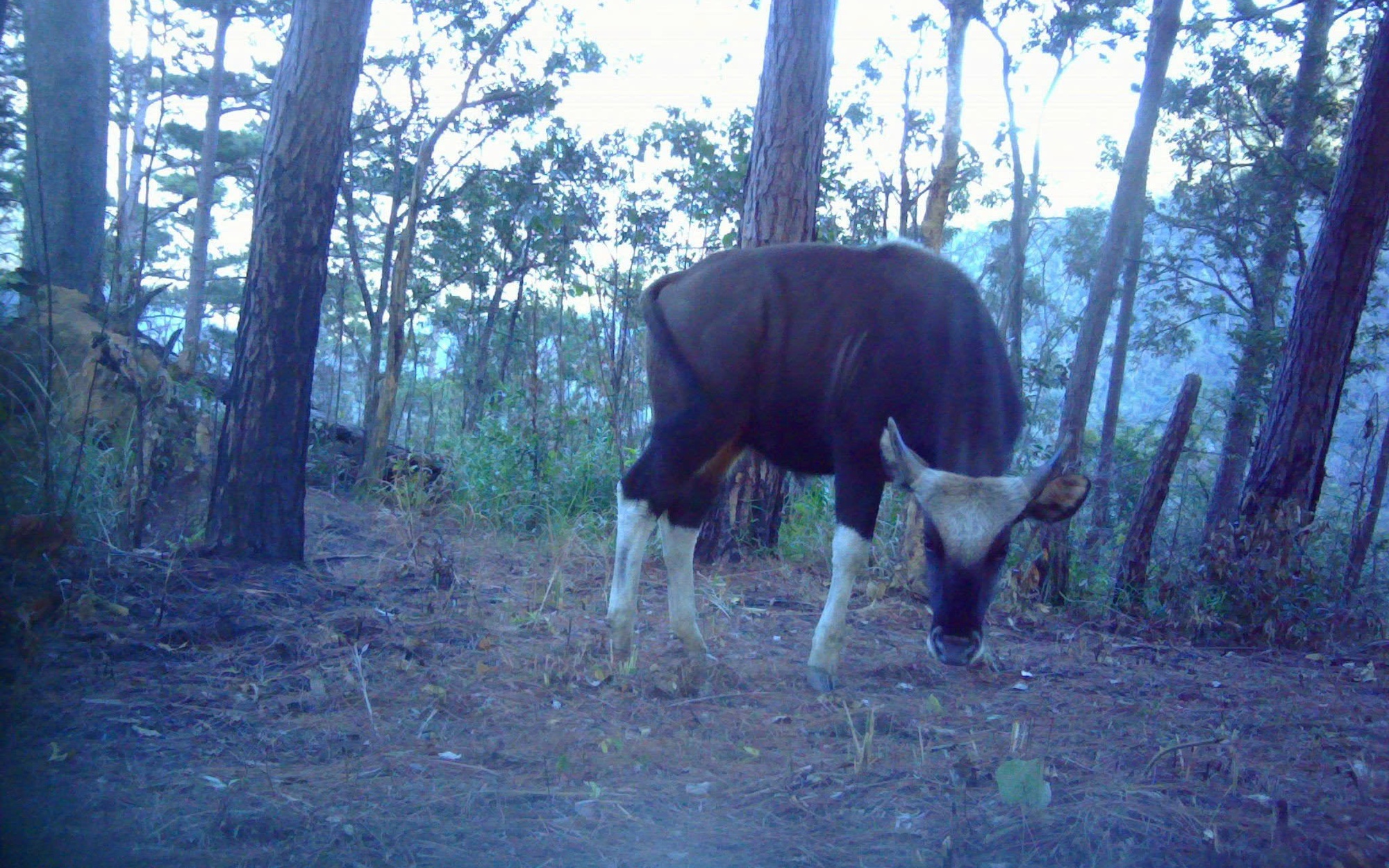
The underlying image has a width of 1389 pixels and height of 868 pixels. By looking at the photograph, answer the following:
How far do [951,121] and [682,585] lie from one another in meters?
16.5

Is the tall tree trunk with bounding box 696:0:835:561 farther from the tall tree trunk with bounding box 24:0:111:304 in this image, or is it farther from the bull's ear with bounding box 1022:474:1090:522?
the tall tree trunk with bounding box 24:0:111:304

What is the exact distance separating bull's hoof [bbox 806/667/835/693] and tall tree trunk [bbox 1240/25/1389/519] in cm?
477

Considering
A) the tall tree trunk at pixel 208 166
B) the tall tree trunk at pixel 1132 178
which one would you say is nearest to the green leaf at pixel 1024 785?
the tall tree trunk at pixel 1132 178

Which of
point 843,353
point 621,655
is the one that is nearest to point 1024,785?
point 621,655

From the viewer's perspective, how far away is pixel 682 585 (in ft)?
16.5

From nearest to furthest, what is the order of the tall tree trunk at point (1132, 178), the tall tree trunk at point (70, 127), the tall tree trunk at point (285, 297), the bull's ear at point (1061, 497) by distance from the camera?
the bull's ear at point (1061, 497), the tall tree trunk at point (285, 297), the tall tree trunk at point (70, 127), the tall tree trunk at point (1132, 178)

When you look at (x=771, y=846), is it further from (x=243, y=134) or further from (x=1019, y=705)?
(x=243, y=134)

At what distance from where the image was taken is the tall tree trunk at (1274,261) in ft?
58.9

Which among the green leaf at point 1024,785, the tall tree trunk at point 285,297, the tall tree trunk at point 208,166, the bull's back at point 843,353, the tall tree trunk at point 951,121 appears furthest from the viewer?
the tall tree trunk at point 208,166

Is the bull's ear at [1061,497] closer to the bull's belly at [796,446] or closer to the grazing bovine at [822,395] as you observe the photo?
the grazing bovine at [822,395]

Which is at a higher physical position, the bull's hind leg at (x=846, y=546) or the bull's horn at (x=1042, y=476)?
the bull's horn at (x=1042, y=476)

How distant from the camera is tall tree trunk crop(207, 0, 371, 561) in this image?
217 inches

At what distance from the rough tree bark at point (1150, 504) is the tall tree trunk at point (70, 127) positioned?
960 centimetres

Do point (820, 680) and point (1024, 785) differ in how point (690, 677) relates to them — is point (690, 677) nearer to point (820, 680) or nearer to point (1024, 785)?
point (820, 680)
